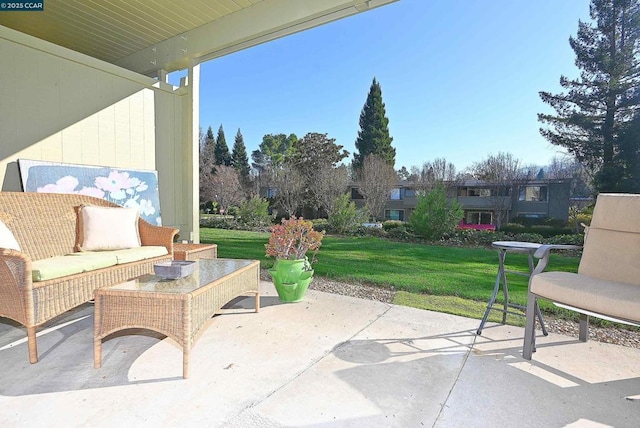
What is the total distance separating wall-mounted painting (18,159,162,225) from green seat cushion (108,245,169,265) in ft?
4.06

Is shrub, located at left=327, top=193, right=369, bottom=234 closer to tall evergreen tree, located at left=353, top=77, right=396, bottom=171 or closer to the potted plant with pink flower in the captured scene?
the potted plant with pink flower

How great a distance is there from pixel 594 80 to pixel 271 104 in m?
15.5

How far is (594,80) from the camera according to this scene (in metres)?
11.5

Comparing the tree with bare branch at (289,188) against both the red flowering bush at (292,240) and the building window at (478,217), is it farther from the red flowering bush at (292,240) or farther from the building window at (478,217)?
the red flowering bush at (292,240)

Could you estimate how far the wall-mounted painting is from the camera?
11.2 ft

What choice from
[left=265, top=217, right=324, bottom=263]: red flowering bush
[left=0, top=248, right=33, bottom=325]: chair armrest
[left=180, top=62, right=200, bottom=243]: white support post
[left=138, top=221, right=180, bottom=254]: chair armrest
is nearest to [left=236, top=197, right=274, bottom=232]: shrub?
[left=180, top=62, right=200, bottom=243]: white support post

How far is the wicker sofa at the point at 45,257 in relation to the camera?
6.27 ft

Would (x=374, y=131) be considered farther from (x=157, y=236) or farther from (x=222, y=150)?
(x=157, y=236)

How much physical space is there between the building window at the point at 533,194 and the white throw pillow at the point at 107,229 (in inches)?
666

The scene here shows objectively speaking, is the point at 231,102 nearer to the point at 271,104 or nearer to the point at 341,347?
the point at 271,104

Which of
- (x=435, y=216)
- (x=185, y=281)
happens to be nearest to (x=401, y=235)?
(x=435, y=216)

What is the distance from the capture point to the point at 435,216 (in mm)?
8258

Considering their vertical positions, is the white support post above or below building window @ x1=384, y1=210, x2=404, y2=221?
above

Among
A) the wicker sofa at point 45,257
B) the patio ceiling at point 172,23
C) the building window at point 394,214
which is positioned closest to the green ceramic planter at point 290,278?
the wicker sofa at point 45,257
